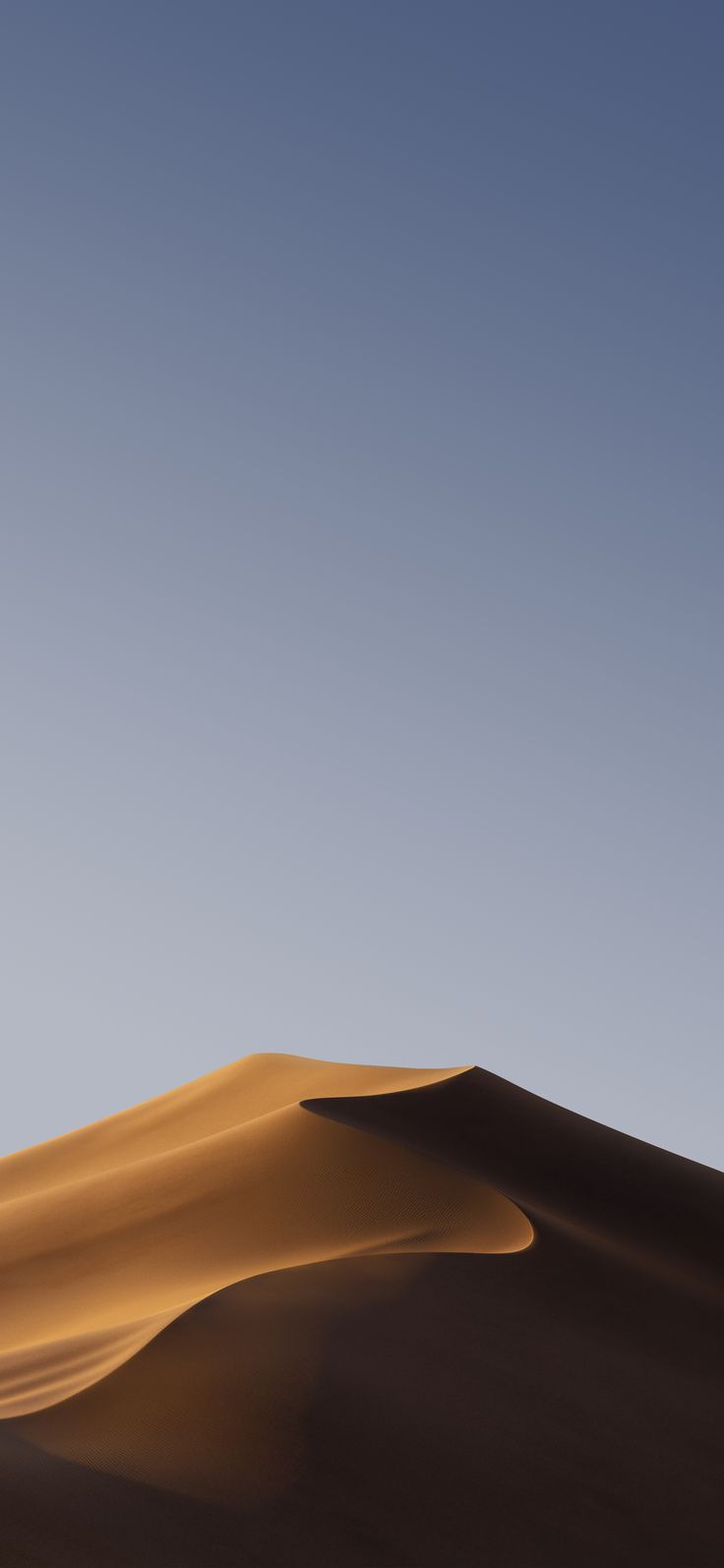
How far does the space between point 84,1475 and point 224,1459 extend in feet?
Result: 2.84

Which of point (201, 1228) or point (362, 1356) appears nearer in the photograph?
point (362, 1356)

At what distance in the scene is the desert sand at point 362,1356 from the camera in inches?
314

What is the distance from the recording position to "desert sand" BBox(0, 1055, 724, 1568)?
7969mm

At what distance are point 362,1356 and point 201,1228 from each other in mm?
5060

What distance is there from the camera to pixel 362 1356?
9.89 meters

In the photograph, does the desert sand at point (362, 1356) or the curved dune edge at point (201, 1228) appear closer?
the desert sand at point (362, 1356)

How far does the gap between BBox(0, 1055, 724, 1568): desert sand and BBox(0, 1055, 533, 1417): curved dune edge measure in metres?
0.04

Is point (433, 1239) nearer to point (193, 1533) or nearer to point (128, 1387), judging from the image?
point (128, 1387)

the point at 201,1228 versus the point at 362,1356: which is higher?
the point at 201,1228

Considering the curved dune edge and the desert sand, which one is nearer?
the desert sand

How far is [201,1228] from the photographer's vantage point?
14.7 m

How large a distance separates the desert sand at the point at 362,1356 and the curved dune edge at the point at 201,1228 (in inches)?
1.6

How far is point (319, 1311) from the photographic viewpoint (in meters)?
10.6

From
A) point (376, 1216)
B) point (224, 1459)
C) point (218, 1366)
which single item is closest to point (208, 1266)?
point (376, 1216)
